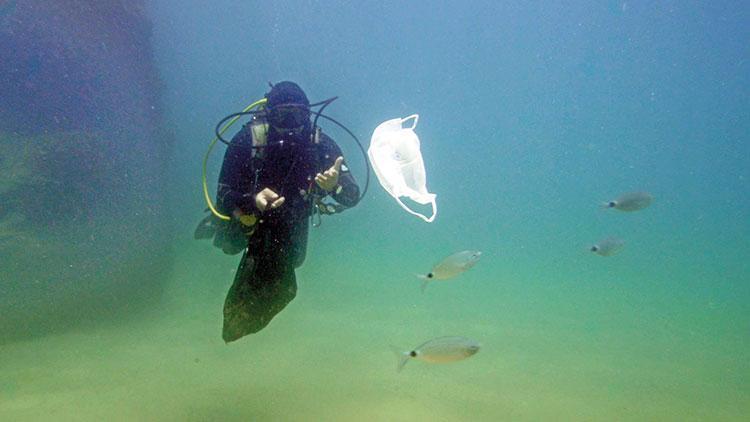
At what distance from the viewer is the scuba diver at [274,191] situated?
12.0ft

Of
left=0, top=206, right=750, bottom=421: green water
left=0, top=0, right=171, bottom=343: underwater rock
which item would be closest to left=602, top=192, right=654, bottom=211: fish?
left=0, top=206, right=750, bottom=421: green water

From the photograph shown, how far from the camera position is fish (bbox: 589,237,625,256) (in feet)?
20.7

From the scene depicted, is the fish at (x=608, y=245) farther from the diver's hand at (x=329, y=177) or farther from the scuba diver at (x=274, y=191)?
the diver's hand at (x=329, y=177)

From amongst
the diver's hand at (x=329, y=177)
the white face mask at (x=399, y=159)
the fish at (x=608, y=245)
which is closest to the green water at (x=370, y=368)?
the fish at (x=608, y=245)

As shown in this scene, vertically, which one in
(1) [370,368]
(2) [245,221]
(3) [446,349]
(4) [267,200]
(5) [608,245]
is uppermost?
(4) [267,200]

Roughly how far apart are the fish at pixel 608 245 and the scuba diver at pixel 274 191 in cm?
427

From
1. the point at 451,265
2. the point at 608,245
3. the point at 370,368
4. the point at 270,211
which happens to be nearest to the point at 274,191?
the point at 270,211

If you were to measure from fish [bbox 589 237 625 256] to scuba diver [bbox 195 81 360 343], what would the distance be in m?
4.27

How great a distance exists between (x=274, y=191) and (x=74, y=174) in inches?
317

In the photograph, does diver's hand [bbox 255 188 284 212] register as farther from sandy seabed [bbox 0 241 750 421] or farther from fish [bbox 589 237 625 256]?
fish [bbox 589 237 625 256]

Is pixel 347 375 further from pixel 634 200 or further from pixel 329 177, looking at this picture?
pixel 634 200

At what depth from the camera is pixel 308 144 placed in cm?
373

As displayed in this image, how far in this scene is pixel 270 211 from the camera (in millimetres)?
3723

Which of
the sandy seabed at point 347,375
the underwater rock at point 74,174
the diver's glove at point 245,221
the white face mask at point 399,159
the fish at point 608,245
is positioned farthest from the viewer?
the underwater rock at point 74,174
